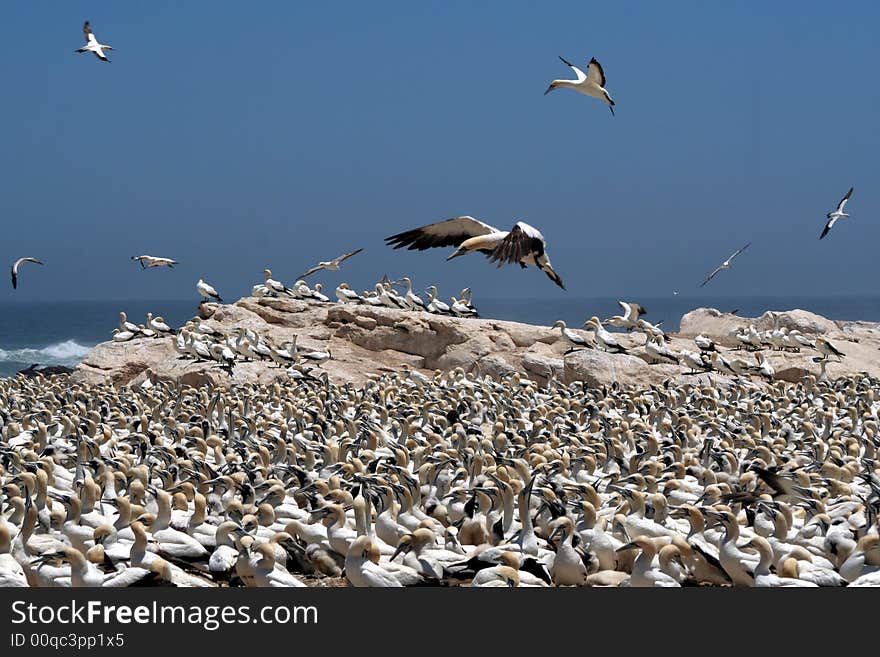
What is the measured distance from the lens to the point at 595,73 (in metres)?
17.1

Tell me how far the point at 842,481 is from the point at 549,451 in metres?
3.36

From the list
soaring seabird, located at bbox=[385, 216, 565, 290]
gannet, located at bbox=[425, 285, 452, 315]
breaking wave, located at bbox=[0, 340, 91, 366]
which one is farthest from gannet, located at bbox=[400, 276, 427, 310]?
breaking wave, located at bbox=[0, 340, 91, 366]

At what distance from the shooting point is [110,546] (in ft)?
29.9

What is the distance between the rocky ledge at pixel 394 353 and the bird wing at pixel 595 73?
315 inches

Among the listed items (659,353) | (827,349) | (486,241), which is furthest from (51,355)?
(486,241)

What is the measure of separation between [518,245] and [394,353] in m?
14.1

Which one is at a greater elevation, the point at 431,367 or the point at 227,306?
the point at 227,306

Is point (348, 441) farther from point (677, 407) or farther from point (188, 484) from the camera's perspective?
point (677, 407)

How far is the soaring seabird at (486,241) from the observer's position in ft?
41.1

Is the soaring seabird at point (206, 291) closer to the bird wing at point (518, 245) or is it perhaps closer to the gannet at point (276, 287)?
the gannet at point (276, 287)

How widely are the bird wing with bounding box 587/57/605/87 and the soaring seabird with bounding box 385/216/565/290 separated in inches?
162

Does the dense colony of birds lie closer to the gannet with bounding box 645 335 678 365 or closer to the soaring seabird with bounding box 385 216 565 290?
the soaring seabird with bounding box 385 216 565 290

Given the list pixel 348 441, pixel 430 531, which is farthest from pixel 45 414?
pixel 430 531

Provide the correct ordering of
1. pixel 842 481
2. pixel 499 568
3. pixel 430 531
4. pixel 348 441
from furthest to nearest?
pixel 348 441 < pixel 842 481 < pixel 430 531 < pixel 499 568
